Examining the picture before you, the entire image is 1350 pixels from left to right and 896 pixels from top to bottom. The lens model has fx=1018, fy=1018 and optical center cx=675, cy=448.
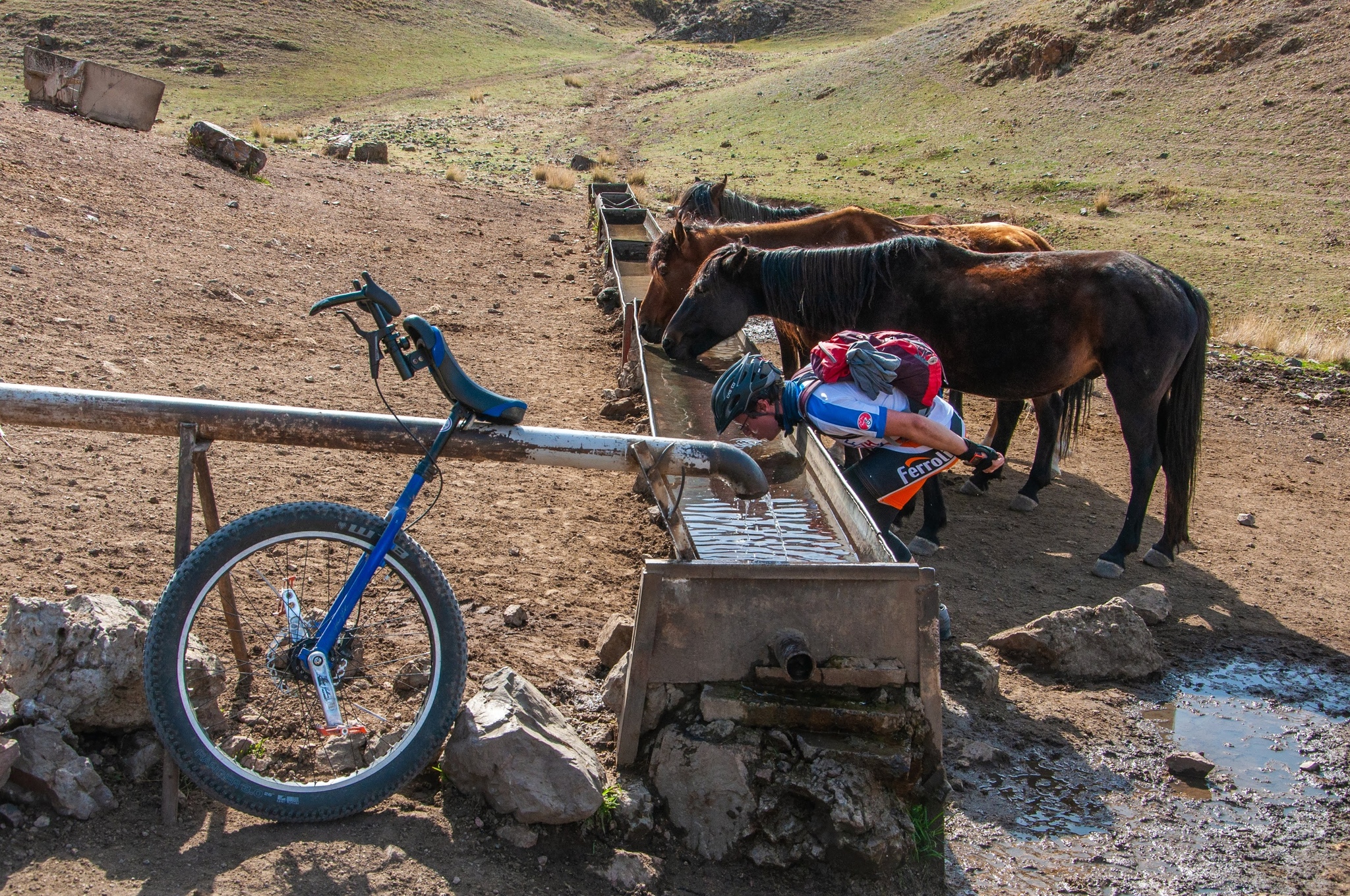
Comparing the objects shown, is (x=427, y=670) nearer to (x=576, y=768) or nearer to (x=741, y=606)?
(x=576, y=768)

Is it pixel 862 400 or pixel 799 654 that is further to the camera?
pixel 862 400

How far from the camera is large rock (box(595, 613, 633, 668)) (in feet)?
13.6

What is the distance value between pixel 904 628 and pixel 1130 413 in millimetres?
3621

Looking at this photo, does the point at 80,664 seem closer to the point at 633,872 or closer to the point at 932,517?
the point at 633,872

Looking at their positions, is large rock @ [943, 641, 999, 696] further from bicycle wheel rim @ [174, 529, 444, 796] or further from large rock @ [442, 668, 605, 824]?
bicycle wheel rim @ [174, 529, 444, 796]

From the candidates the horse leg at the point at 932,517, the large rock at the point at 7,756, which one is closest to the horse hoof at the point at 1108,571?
the horse leg at the point at 932,517

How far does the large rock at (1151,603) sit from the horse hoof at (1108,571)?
1.60ft

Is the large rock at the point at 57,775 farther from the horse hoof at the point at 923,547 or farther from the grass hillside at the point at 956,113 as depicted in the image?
the grass hillside at the point at 956,113

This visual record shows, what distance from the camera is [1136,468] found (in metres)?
6.39

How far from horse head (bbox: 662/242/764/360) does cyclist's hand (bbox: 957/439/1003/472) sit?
315 cm

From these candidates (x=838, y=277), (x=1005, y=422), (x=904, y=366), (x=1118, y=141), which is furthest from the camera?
(x=1118, y=141)

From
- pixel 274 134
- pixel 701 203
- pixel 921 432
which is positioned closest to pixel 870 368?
pixel 921 432

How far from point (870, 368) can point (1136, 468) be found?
10.3 feet

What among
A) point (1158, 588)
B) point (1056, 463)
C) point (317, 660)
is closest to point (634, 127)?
point (1056, 463)
